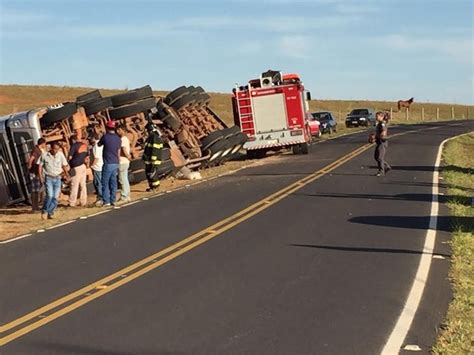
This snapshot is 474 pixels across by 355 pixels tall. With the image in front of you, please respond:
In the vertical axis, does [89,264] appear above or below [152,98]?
below

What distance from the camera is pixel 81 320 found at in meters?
7.05

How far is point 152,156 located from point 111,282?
11.0 meters

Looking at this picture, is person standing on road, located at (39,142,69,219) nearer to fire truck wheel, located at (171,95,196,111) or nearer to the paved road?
the paved road

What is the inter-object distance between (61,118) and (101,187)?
101 inches

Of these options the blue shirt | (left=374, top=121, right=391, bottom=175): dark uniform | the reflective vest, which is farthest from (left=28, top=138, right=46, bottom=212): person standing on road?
(left=374, top=121, right=391, bottom=175): dark uniform

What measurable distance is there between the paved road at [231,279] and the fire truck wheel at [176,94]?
956 centimetres

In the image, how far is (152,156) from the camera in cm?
1942

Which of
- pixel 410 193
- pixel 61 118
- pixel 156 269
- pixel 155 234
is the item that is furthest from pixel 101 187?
pixel 156 269

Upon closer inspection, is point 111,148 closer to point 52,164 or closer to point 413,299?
point 52,164

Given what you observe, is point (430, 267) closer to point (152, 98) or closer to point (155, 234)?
point (155, 234)

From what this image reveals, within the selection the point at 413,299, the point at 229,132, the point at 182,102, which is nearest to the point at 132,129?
the point at 182,102

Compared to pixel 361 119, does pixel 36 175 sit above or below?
above

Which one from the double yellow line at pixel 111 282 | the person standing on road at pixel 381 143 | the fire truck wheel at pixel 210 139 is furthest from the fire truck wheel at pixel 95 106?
the person standing on road at pixel 381 143

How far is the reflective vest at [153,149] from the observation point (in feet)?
63.3
